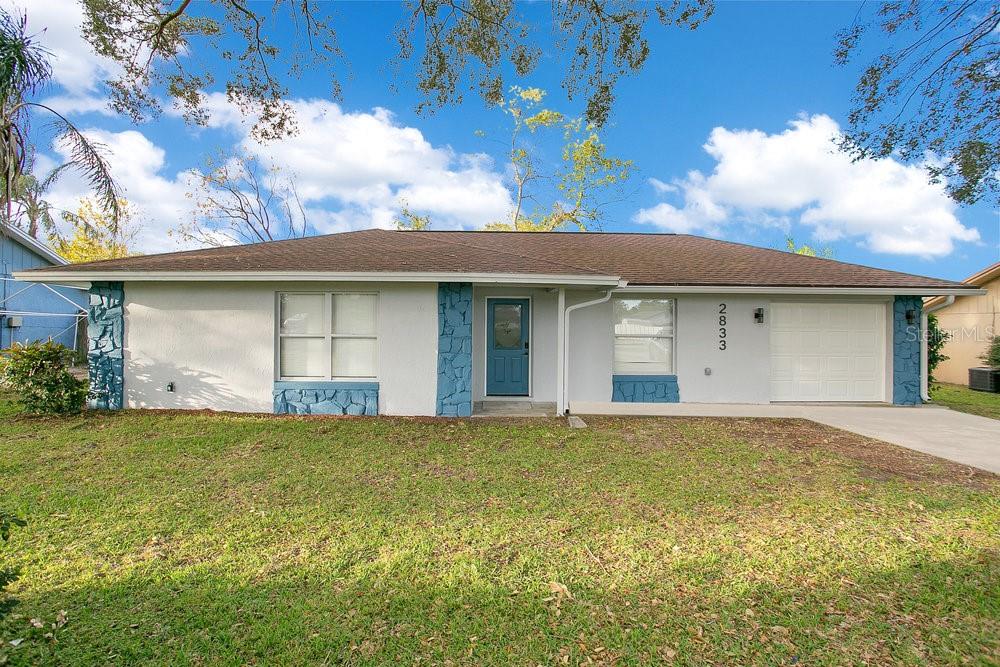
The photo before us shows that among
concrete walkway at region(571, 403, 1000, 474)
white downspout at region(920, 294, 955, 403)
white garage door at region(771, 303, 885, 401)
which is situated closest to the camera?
concrete walkway at region(571, 403, 1000, 474)

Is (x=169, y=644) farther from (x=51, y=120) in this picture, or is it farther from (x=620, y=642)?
(x=51, y=120)

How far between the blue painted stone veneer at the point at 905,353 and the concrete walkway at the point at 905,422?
1.22 feet

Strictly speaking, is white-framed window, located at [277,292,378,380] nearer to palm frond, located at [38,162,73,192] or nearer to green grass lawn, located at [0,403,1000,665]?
green grass lawn, located at [0,403,1000,665]

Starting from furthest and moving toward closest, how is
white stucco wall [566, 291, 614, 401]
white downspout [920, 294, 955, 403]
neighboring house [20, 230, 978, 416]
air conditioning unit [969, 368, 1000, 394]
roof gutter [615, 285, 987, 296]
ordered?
air conditioning unit [969, 368, 1000, 394] < white downspout [920, 294, 955, 403] < white stucco wall [566, 291, 614, 401] < roof gutter [615, 285, 987, 296] < neighboring house [20, 230, 978, 416]

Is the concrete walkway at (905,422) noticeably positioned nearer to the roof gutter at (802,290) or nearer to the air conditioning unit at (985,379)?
the roof gutter at (802,290)

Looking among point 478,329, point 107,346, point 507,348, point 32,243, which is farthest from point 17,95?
point 32,243

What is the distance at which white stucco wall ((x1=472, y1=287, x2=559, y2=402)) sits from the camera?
9758mm

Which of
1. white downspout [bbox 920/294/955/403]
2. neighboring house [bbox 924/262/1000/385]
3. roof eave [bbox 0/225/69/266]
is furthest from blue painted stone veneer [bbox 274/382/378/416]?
neighboring house [bbox 924/262/1000/385]

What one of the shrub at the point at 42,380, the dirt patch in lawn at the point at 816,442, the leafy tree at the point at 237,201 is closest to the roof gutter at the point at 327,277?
the shrub at the point at 42,380

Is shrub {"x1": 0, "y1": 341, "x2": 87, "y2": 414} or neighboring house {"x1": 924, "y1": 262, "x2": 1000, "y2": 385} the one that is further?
neighboring house {"x1": 924, "y1": 262, "x2": 1000, "y2": 385}

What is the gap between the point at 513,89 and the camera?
24891 mm

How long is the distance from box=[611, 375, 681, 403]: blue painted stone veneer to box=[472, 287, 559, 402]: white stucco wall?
1.31 metres

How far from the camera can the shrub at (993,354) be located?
45.3ft

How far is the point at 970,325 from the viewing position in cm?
1585
